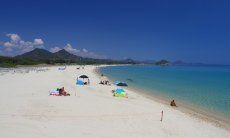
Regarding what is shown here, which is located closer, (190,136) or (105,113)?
(190,136)

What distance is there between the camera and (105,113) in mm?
15445

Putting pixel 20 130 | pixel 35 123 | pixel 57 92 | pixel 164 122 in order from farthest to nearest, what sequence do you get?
pixel 57 92, pixel 164 122, pixel 35 123, pixel 20 130

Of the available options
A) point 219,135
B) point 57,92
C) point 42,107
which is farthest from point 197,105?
point 42,107

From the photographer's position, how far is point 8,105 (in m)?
15.8

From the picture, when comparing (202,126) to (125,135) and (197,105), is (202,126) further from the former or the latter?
(197,105)

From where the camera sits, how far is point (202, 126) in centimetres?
1450

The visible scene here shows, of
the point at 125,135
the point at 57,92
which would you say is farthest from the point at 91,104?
the point at 125,135

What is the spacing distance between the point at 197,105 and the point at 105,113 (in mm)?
11221

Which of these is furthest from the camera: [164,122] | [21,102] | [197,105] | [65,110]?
[197,105]

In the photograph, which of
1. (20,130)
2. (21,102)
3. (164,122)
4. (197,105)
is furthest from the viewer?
(197,105)

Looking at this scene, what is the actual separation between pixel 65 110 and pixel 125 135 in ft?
18.3

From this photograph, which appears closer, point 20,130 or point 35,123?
point 20,130

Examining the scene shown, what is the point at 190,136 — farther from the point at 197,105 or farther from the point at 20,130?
the point at 197,105

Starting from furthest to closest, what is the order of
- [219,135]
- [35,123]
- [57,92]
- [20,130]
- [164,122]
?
1. [57,92]
2. [164,122]
3. [219,135]
4. [35,123]
5. [20,130]
